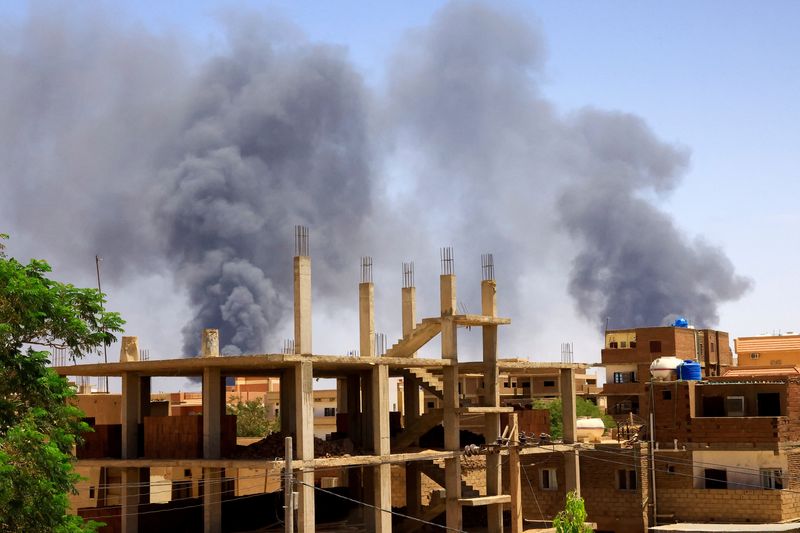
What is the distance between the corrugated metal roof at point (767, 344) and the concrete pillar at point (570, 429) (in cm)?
4597

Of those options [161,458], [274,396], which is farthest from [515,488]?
[274,396]

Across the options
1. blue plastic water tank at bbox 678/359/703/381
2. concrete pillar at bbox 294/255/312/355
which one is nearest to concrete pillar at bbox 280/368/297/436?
concrete pillar at bbox 294/255/312/355

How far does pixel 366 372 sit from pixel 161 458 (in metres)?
12.3

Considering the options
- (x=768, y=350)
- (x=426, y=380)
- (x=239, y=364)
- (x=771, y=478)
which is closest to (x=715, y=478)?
(x=771, y=478)

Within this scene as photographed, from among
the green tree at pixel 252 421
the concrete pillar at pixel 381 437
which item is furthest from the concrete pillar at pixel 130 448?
the green tree at pixel 252 421

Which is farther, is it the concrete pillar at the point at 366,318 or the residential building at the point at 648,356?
the residential building at the point at 648,356

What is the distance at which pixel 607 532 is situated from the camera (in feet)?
193

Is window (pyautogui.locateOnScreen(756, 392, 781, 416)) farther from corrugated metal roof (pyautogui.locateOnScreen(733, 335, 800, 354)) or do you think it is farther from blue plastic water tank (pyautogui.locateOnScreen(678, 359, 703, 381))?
corrugated metal roof (pyautogui.locateOnScreen(733, 335, 800, 354))

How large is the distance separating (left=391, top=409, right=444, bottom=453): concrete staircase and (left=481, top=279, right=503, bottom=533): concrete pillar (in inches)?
116

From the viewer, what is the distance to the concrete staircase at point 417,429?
175ft

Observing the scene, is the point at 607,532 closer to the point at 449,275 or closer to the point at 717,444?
the point at 717,444

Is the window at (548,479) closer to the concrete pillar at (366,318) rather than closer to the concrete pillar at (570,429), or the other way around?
Result: the concrete pillar at (570,429)

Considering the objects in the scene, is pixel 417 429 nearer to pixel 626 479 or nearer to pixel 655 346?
pixel 626 479

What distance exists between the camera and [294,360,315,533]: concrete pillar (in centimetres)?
4406
